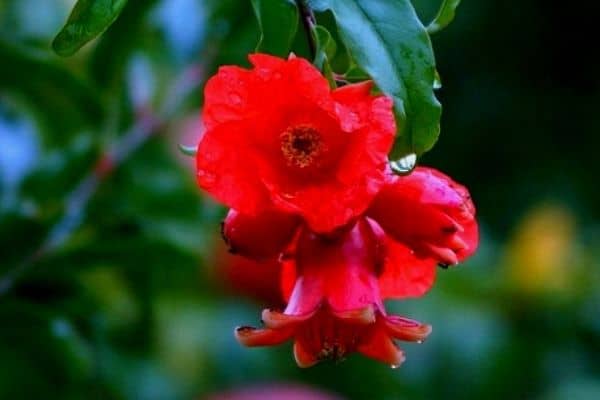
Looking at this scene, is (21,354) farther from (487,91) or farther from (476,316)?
(487,91)

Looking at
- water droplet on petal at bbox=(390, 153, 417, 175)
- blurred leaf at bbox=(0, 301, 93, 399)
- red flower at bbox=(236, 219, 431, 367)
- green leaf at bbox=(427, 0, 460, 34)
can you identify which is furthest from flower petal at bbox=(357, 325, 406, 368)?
blurred leaf at bbox=(0, 301, 93, 399)

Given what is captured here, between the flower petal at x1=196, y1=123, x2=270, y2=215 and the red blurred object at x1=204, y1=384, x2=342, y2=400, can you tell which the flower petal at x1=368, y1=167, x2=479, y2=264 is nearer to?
the flower petal at x1=196, y1=123, x2=270, y2=215

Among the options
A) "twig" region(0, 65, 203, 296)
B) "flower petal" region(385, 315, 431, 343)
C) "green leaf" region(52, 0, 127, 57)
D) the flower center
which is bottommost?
"twig" region(0, 65, 203, 296)

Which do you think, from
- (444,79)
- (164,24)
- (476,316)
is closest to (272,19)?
(164,24)

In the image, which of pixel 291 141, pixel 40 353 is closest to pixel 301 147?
pixel 291 141

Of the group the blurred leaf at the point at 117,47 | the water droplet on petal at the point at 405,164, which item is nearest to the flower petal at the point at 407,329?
the water droplet on petal at the point at 405,164

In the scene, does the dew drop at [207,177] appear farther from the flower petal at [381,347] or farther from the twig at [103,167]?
the twig at [103,167]

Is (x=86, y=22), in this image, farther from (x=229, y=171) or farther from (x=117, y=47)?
(x=117, y=47)
